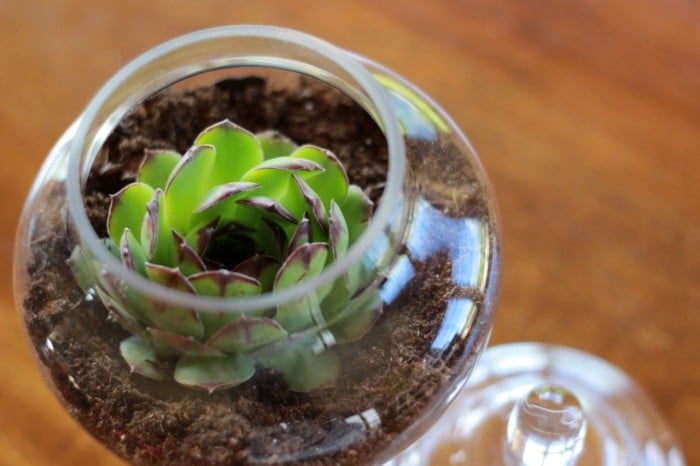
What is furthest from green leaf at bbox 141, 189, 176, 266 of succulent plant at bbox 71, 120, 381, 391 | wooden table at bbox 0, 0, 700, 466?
wooden table at bbox 0, 0, 700, 466

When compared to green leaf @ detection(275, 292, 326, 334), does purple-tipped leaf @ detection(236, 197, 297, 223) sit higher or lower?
higher

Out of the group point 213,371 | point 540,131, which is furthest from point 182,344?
point 540,131

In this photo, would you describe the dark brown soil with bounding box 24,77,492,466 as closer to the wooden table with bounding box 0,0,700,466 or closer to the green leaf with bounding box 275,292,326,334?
the green leaf with bounding box 275,292,326,334

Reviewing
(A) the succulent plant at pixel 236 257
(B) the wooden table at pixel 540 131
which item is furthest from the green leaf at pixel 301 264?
(B) the wooden table at pixel 540 131

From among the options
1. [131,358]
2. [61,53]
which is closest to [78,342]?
[131,358]

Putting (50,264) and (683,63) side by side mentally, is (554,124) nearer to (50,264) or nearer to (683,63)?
(683,63)

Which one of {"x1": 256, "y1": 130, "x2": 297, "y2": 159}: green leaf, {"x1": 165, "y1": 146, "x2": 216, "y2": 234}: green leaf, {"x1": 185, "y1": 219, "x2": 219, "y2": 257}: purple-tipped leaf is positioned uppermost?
{"x1": 256, "y1": 130, "x2": 297, "y2": 159}: green leaf

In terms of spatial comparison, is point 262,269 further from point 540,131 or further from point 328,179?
point 540,131
